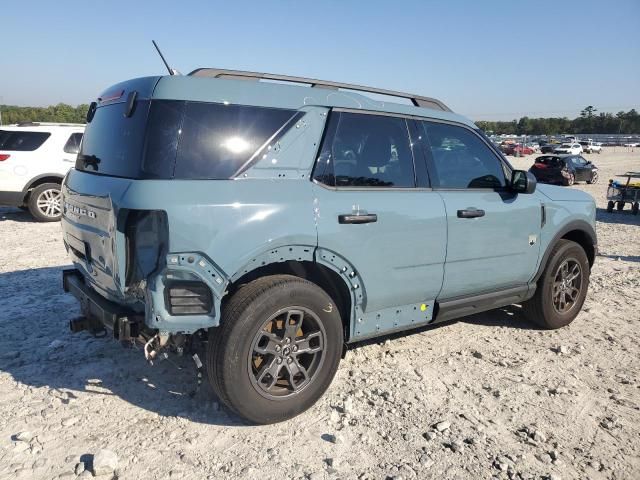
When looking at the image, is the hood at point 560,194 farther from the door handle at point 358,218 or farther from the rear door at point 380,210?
the door handle at point 358,218

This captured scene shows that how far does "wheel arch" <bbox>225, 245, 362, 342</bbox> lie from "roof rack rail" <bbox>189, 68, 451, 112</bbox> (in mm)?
1131

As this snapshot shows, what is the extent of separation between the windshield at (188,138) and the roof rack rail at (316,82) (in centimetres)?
29

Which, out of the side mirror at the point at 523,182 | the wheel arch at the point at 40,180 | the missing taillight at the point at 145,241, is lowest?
the wheel arch at the point at 40,180

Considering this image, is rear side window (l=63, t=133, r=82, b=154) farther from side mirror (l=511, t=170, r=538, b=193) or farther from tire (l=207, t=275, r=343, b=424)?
side mirror (l=511, t=170, r=538, b=193)

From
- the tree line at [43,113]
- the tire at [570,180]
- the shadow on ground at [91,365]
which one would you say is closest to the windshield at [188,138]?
the shadow on ground at [91,365]

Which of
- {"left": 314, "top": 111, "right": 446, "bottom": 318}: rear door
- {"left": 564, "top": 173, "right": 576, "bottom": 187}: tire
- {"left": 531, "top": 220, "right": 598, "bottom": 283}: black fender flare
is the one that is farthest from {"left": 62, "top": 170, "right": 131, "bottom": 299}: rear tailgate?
{"left": 564, "top": 173, "right": 576, "bottom": 187}: tire

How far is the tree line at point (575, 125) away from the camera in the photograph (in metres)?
109

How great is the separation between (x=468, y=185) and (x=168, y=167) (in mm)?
2366

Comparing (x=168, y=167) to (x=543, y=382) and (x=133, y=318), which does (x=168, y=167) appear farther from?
(x=543, y=382)

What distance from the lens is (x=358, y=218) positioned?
3.18m

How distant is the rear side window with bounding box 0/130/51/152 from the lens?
32.0 ft

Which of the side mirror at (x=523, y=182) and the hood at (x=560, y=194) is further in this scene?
the hood at (x=560, y=194)

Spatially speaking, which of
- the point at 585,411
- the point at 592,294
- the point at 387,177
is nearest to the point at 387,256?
the point at 387,177

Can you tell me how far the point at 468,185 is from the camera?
3.96 metres
